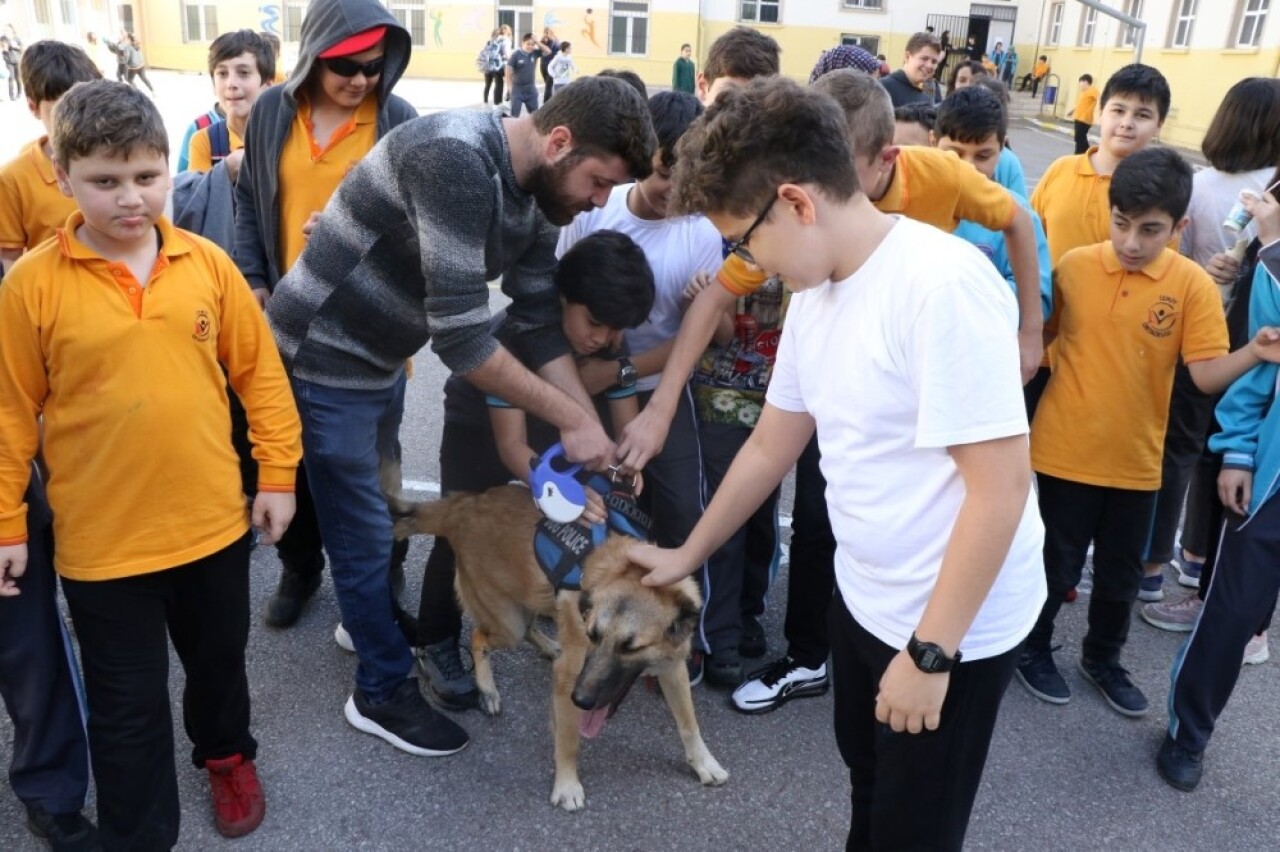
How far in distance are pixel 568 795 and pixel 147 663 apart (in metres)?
1.25

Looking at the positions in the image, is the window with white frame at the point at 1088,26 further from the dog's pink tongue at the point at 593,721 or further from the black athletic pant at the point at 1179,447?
the dog's pink tongue at the point at 593,721

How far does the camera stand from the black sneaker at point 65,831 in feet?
8.07

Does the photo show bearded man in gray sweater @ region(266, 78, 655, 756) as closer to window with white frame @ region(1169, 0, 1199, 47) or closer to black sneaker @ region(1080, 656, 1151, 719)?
black sneaker @ region(1080, 656, 1151, 719)

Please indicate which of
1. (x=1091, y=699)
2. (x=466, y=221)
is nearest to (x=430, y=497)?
(x=466, y=221)

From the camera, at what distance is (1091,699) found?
3416 millimetres

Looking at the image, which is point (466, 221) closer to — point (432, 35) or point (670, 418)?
point (670, 418)

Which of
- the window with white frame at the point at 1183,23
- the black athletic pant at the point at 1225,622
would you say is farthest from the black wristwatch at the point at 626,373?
the window with white frame at the point at 1183,23

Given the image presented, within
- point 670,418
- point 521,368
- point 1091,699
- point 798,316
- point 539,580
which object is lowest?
point 1091,699

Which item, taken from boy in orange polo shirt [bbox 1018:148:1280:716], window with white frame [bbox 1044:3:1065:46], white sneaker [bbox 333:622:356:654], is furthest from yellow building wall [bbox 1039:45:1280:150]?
white sneaker [bbox 333:622:356:654]

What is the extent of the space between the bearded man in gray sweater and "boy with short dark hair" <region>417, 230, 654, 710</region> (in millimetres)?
100

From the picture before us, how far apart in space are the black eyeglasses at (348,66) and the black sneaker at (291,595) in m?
1.86

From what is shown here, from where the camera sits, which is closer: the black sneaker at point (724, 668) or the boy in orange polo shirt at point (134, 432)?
the boy in orange polo shirt at point (134, 432)

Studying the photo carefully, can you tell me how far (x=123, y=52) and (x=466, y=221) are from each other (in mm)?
29457

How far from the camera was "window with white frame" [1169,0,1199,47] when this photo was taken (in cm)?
2420
